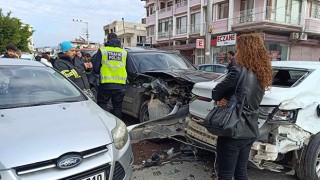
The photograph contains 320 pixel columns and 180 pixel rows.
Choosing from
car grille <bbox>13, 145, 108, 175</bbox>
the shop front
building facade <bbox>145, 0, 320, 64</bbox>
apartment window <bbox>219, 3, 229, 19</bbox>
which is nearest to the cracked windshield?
car grille <bbox>13, 145, 108, 175</bbox>

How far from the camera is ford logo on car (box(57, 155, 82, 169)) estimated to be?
2117 millimetres

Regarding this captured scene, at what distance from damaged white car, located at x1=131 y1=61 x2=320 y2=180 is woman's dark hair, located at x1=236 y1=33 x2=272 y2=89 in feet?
2.04

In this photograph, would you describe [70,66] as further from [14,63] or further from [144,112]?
[144,112]

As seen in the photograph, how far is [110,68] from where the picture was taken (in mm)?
4863

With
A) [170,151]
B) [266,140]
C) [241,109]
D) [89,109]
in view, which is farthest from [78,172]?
[170,151]

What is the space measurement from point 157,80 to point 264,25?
19751 mm

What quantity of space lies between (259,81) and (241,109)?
304mm

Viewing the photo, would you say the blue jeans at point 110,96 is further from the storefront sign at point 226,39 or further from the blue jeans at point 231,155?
the storefront sign at point 226,39

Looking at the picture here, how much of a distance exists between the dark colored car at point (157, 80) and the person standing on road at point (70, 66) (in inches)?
37.9

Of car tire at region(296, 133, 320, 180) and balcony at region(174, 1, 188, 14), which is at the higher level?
balcony at region(174, 1, 188, 14)

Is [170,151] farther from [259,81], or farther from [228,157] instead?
[259,81]

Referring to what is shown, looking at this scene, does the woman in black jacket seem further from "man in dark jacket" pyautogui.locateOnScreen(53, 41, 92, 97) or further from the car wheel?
"man in dark jacket" pyautogui.locateOnScreen(53, 41, 92, 97)

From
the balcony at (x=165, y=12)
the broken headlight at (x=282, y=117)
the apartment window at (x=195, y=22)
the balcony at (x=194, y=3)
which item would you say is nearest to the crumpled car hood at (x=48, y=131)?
the broken headlight at (x=282, y=117)

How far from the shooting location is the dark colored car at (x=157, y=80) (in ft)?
15.6
